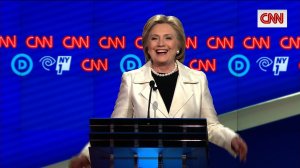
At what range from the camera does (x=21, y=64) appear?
21.6ft

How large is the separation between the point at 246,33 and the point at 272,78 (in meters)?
0.54

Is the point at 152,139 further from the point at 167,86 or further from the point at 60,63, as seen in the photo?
the point at 60,63

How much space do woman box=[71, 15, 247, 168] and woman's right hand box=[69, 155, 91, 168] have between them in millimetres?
362

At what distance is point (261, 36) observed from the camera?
662 cm

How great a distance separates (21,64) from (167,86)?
3916 mm

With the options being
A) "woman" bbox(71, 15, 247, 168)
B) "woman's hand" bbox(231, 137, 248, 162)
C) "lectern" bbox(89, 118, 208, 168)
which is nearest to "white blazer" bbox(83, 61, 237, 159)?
"woman" bbox(71, 15, 247, 168)

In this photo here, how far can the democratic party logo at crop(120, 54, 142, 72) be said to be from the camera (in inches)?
261

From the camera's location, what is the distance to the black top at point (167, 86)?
2.92m

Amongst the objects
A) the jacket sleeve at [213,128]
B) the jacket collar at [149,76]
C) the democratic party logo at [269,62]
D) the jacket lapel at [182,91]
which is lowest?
the jacket sleeve at [213,128]

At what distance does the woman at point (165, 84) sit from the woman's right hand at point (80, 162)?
362 millimetres

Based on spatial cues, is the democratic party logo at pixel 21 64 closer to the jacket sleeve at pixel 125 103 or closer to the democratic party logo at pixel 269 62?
the democratic party logo at pixel 269 62

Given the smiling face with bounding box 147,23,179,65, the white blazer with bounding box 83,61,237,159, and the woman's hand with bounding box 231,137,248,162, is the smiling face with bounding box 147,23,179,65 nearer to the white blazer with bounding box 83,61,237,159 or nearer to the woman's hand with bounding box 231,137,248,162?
the white blazer with bounding box 83,61,237,159

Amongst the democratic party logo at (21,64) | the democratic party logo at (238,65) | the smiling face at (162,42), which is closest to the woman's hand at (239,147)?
the smiling face at (162,42)

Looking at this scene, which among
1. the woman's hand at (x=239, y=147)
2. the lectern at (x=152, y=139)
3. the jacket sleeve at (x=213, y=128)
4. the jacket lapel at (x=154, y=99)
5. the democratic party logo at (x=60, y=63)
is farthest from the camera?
the democratic party logo at (x=60, y=63)
